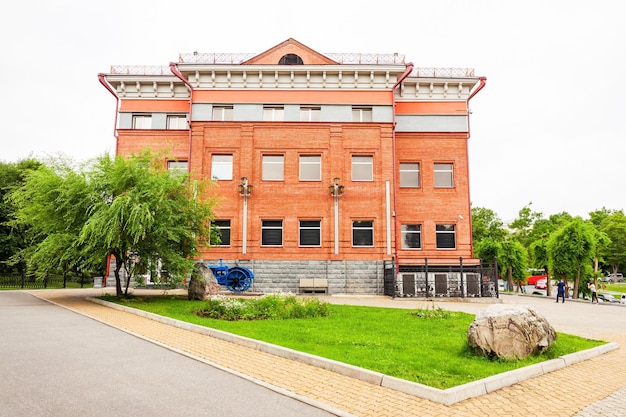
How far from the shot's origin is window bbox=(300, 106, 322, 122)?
1074 inches

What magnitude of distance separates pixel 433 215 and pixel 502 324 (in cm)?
2031

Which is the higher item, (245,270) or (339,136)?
(339,136)

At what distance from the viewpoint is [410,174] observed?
28375mm

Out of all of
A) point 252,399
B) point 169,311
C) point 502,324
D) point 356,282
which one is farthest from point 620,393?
point 356,282

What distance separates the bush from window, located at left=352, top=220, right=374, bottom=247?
39.6 feet

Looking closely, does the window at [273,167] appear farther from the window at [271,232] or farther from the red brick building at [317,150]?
the window at [271,232]

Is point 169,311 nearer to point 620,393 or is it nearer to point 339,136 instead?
point 620,393

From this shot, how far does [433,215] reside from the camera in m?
27.7

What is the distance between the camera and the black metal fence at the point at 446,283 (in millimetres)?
22438

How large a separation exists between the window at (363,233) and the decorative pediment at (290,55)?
11054 mm

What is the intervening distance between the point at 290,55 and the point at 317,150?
6.85 metres

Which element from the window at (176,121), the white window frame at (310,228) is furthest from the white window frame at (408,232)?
the window at (176,121)

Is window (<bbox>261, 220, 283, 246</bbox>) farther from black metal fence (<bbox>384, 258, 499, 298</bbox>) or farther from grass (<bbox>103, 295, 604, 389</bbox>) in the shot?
grass (<bbox>103, 295, 604, 389</bbox>)

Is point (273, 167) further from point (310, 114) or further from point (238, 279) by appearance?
point (238, 279)
